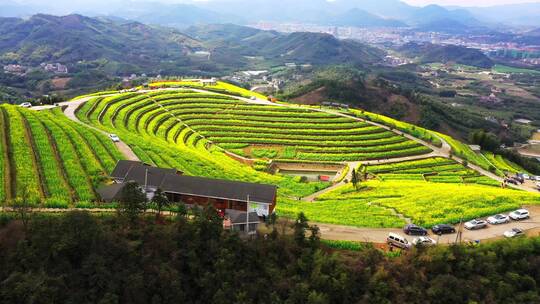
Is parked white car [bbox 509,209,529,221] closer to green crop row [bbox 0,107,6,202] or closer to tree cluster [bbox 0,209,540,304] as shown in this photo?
tree cluster [bbox 0,209,540,304]

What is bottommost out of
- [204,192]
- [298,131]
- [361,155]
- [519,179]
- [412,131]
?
[519,179]

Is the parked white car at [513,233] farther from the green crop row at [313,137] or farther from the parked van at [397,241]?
the green crop row at [313,137]

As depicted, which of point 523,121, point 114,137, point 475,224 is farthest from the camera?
point 523,121

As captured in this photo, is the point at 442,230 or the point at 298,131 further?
the point at 298,131

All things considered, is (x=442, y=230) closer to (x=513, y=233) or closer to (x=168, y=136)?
(x=513, y=233)

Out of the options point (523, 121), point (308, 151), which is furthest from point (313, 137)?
point (523, 121)

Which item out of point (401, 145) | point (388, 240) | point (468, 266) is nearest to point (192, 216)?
point (388, 240)
